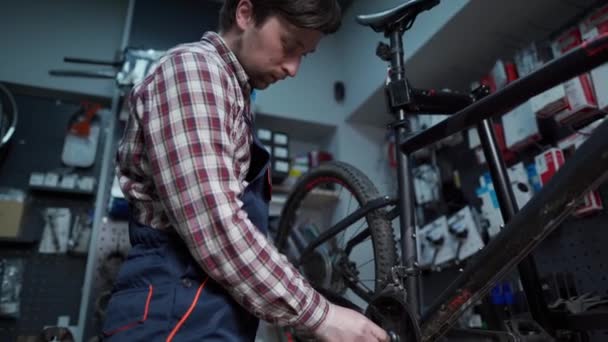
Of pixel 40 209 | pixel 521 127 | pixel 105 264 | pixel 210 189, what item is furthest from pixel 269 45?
pixel 40 209

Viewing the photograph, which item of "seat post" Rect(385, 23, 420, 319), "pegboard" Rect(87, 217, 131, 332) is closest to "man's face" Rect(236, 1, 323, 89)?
"seat post" Rect(385, 23, 420, 319)

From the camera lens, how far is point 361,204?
116cm

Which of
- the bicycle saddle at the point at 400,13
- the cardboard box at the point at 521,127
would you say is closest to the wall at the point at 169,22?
the bicycle saddle at the point at 400,13

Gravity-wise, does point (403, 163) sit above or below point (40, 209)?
below

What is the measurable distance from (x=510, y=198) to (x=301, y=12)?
62 cm

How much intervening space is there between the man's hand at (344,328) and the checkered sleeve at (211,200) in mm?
17

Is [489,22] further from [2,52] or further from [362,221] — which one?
[2,52]

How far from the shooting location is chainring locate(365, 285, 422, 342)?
2.42 ft

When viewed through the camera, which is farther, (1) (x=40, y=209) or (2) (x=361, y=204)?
(1) (x=40, y=209)

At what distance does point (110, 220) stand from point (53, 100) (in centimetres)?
73

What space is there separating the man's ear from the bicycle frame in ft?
1.42

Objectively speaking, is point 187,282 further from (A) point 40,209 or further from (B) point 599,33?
(A) point 40,209

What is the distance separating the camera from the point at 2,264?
1780mm

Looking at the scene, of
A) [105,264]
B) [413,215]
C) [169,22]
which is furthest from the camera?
[169,22]
